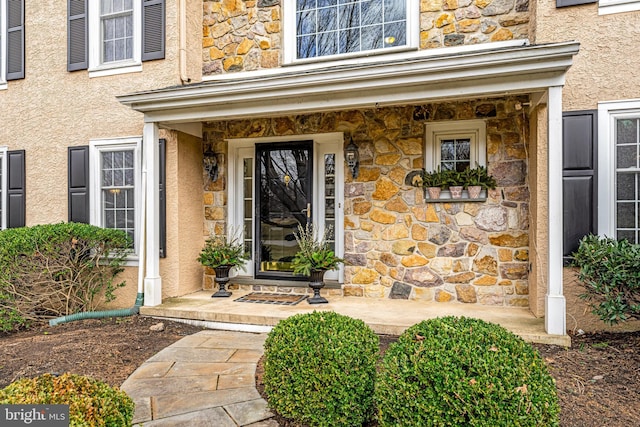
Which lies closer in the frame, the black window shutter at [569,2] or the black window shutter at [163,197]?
the black window shutter at [569,2]

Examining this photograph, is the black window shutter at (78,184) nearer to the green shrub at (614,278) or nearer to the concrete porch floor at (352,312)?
the concrete porch floor at (352,312)

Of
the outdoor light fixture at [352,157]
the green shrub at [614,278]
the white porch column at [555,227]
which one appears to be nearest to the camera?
the green shrub at [614,278]

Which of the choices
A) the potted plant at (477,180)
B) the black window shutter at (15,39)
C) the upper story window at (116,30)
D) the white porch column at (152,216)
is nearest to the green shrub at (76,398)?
the white porch column at (152,216)

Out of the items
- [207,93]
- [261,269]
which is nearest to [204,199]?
[261,269]

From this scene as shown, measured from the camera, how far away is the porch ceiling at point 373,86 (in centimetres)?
369

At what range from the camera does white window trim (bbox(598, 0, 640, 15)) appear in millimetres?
4012

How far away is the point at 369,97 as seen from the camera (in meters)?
4.27

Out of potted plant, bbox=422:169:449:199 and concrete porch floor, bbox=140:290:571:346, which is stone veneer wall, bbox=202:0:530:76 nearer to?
potted plant, bbox=422:169:449:199

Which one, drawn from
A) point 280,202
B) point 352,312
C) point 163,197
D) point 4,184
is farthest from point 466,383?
point 4,184

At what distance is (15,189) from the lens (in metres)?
6.34

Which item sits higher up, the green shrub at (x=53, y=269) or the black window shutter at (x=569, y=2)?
the black window shutter at (x=569, y=2)

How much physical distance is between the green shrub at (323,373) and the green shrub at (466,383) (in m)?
0.28

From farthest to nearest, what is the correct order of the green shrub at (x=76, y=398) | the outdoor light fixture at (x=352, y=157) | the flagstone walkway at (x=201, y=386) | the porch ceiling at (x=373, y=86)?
1. the outdoor light fixture at (x=352, y=157)
2. the porch ceiling at (x=373, y=86)
3. the flagstone walkway at (x=201, y=386)
4. the green shrub at (x=76, y=398)

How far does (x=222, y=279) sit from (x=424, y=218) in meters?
2.82
